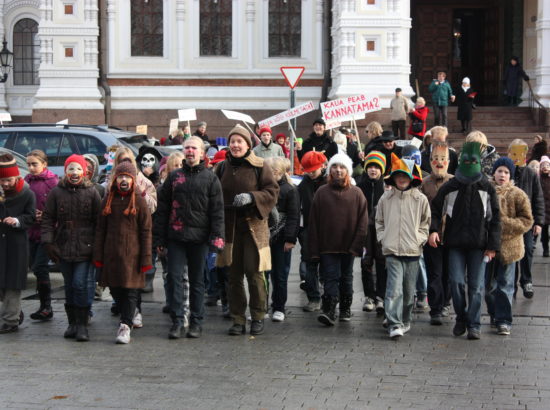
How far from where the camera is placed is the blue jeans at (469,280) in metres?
10.0

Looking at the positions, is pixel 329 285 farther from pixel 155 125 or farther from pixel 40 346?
pixel 155 125

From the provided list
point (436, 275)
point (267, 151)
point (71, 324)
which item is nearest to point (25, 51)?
point (267, 151)

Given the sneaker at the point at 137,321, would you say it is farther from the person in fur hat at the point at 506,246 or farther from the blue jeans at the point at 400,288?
the person in fur hat at the point at 506,246

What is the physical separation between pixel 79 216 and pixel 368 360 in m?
2.98

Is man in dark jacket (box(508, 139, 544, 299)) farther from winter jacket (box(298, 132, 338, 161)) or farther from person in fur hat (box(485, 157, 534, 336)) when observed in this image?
winter jacket (box(298, 132, 338, 161))

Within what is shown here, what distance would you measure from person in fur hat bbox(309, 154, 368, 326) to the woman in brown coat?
1.97ft

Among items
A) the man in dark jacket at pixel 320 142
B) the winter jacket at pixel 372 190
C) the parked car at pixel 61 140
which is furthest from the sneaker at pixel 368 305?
the parked car at pixel 61 140

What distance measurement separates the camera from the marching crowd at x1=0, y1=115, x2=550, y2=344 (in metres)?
9.95

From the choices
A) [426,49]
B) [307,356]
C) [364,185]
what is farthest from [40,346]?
[426,49]

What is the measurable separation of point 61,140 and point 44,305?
22.9 ft

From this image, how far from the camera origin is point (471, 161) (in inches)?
395

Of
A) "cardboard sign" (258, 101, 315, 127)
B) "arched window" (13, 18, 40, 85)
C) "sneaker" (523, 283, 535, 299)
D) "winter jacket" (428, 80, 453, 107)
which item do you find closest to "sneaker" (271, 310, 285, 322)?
"sneaker" (523, 283, 535, 299)

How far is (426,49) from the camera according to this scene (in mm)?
31766

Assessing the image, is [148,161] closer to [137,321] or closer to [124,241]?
[137,321]
